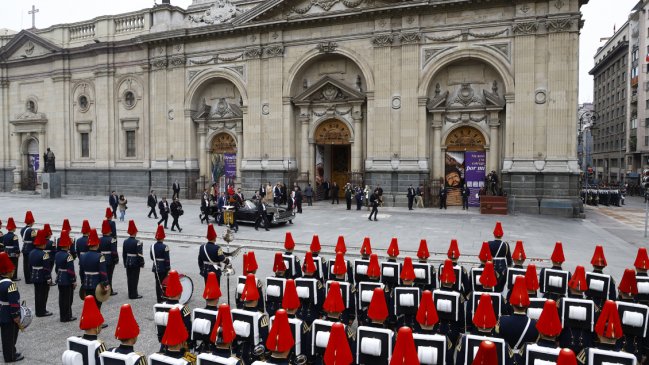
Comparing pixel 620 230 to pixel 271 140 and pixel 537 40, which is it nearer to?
pixel 537 40

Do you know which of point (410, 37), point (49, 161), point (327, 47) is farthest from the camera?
point (49, 161)

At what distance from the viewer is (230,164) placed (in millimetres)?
34938

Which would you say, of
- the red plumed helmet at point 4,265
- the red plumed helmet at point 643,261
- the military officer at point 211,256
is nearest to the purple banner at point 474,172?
the red plumed helmet at point 643,261

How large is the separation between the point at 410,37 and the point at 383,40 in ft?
5.52

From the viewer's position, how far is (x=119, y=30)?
1467 inches

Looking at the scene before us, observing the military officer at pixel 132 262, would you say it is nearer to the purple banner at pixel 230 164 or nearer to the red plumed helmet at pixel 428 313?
the red plumed helmet at pixel 428 313

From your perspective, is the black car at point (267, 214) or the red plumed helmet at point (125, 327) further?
the black car at point (267, 214)

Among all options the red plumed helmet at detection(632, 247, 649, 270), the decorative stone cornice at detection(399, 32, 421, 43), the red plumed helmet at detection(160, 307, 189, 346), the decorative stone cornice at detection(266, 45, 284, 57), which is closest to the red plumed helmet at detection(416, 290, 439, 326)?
the red plumed helmet at detection(160, 307, 189, 346)

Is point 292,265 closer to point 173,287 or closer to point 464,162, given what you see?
point 173,287

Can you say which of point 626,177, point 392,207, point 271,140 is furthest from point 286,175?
point 626,177

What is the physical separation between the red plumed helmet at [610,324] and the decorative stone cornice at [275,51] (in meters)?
28.7

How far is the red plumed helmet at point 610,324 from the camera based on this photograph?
5.04m

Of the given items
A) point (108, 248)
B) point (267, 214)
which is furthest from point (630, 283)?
point (267, 214)

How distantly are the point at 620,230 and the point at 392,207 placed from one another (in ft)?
39.1
